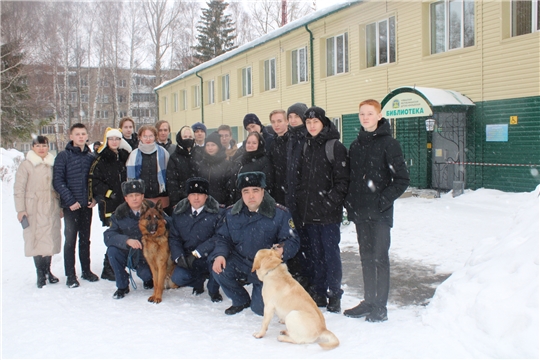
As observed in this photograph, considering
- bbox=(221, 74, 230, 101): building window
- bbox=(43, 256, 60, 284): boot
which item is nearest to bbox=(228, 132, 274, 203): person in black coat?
bbox=(43, 256, 60, 284): boot

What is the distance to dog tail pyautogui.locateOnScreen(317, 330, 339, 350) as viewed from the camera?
325cm

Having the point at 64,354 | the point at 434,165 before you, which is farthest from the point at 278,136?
the point at 434,165

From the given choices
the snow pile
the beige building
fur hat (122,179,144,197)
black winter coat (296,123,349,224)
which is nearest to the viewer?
the snow pile

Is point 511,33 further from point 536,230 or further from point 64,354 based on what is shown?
point 64,354

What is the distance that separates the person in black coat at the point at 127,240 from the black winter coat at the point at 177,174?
59 centimetres

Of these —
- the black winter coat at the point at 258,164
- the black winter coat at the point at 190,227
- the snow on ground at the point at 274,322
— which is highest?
the black winter coat at the point at 258,164

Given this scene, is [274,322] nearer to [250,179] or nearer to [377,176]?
[250,179]

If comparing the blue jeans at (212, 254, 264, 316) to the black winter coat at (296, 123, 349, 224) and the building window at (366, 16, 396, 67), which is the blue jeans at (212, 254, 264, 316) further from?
the building window at (366, 16, 396, 67)

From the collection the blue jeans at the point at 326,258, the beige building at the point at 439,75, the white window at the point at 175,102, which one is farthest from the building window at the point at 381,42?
the white window at the point at 175,102

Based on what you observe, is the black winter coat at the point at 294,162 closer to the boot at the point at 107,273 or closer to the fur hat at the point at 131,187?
the fur hat at the point at 131,187

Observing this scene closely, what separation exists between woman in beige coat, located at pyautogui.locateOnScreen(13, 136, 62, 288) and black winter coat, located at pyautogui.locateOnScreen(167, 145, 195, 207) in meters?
1.40

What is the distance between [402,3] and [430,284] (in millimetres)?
10183

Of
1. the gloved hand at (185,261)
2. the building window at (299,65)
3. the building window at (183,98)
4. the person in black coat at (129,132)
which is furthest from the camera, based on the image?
the building window at (183,98)

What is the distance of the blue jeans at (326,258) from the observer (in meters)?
4.19
